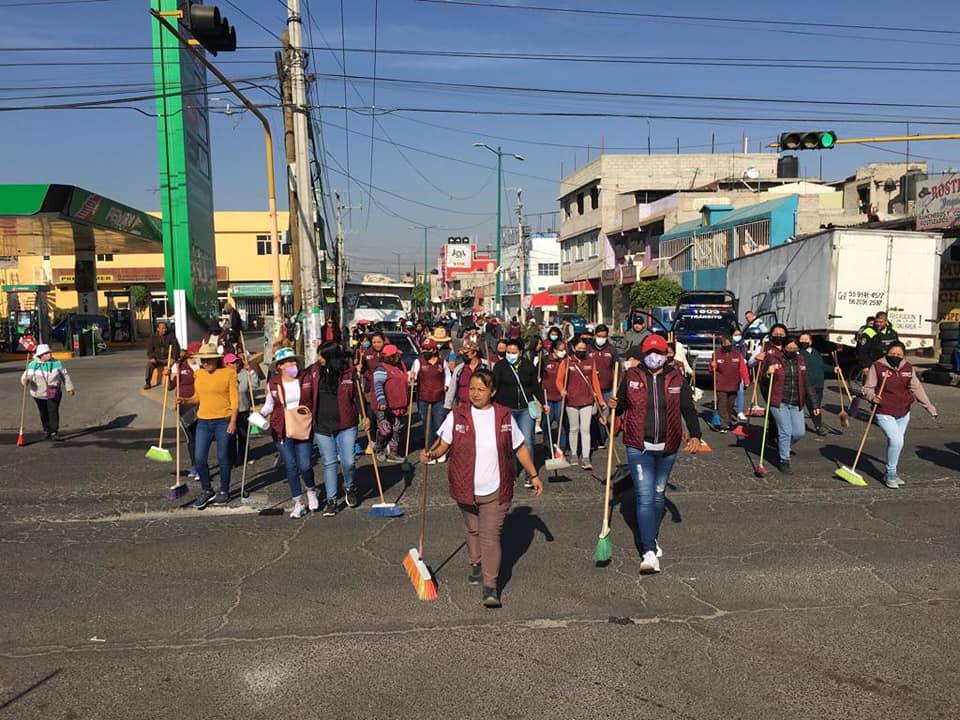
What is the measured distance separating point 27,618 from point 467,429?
127 inches

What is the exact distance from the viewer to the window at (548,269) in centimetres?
7569

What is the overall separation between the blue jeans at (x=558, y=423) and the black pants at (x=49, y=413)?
7884mm

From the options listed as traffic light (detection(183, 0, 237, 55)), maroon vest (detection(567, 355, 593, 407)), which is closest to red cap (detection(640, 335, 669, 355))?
maroon vest (detection(567, 355, 593, 407))

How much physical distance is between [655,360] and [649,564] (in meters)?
1.58

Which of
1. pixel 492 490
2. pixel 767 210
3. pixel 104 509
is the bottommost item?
pixel 104 509

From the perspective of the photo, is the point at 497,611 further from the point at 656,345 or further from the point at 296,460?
the point at 296,460

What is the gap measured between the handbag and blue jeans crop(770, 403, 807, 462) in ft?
18.4

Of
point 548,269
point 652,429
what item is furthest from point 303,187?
point 548,269

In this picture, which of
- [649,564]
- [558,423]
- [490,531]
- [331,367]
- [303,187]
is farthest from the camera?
[303,187]

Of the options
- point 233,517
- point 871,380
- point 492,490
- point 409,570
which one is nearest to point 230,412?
point 233,517

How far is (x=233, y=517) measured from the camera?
8.09 m

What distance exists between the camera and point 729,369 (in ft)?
40.8

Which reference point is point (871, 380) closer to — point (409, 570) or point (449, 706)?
point (409, 570)

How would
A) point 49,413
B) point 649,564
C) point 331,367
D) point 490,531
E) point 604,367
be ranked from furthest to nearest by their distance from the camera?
point 49,413, point 604,367, point 331,367, point 649,564, point 490,531
